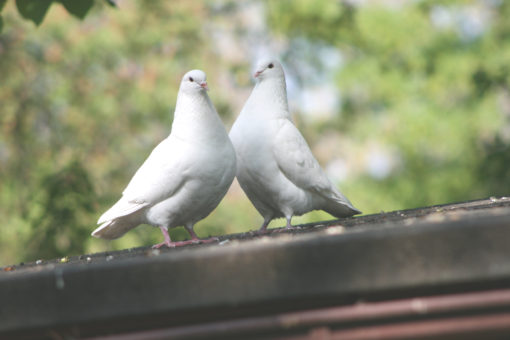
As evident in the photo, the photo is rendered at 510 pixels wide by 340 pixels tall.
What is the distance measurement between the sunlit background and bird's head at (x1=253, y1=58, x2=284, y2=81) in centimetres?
702

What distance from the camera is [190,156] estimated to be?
11.8 ft

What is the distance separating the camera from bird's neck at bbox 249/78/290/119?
4234mm

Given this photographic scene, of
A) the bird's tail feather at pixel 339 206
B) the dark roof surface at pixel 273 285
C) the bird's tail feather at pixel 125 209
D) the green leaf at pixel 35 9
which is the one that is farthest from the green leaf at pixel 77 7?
the dark roof surface at pixel 273 285

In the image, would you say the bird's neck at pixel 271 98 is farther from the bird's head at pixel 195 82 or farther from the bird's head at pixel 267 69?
the bird's head at pixel 195 82

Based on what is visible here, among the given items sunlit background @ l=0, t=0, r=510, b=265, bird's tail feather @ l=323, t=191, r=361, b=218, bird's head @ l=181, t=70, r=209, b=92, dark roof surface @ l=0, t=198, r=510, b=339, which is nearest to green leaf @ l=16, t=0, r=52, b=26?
bird's head @ l=181, t=70, r=209, b=92

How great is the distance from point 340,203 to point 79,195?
309 centimetres

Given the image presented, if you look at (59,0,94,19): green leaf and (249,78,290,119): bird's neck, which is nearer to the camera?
(59,0,94,19): green leaf

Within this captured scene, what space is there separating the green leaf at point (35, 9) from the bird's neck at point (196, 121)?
830mm

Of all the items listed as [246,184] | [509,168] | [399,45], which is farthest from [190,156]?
[399,45]

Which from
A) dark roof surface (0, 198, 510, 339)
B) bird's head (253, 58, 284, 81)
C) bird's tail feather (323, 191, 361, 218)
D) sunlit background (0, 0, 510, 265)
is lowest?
dark roof surface (0, 198, 510, 339)

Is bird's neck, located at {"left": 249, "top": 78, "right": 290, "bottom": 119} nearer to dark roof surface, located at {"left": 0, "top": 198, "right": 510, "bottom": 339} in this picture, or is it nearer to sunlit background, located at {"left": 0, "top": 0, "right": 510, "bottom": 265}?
dark roof surface, located at {"left": 0, "top": 198, "right": 510, "bottom": 339}

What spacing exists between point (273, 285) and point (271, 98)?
3027mm

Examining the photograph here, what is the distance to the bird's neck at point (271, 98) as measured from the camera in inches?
167

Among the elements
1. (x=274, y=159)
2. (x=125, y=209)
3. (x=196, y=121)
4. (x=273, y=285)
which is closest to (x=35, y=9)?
(x=196, y=121)
